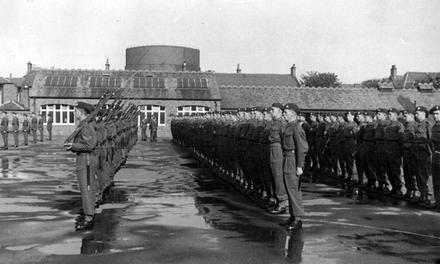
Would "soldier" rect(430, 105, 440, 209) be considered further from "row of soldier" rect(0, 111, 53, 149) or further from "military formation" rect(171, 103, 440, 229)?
"row of soldier" rect(0, 111, 53, 149)

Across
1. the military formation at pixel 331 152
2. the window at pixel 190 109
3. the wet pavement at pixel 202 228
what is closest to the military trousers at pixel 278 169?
the military formation at pixel 331 152

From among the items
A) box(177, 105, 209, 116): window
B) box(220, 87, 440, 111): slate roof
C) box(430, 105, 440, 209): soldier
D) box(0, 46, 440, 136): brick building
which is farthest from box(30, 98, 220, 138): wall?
box(430, 105, 440, 209): soldier

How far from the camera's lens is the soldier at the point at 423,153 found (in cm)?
1166

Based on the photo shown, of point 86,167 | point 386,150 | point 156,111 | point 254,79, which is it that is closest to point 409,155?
point 386,150

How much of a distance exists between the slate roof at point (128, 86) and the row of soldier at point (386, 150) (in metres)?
32.9

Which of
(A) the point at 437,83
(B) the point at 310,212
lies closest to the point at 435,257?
(B) the point at 310,212

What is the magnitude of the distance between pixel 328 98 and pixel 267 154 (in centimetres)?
4306

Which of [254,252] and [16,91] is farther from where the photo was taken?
[16,91]

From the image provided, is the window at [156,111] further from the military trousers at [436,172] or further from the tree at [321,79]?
the tree at [321,79]

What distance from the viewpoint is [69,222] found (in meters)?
9.30

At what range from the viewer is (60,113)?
4928 cm

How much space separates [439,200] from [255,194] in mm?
3596

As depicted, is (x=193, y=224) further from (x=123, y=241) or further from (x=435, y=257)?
(x=435, y=257)

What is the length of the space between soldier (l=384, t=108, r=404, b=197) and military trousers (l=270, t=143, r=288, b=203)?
3.35 metres
